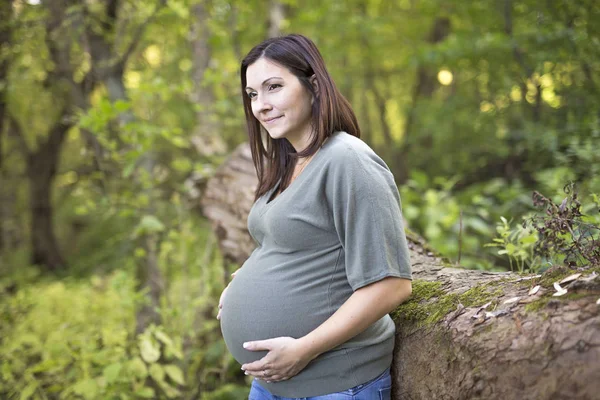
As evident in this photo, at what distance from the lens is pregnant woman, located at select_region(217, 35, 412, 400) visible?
57.2 inches

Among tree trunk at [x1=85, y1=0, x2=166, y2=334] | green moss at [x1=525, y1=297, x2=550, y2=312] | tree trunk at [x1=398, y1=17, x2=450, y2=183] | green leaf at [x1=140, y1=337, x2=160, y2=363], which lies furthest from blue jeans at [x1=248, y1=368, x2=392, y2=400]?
tree trunk at [x1=398, y1=17, x2=450, y2=183]

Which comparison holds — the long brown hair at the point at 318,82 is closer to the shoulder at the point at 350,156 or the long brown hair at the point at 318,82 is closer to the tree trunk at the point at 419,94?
the shoulder at the point at 350,156

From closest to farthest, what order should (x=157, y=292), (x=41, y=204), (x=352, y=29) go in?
1. (x=157, y=292)
2. (x=352, y=29)
3. (x=41, y=204)

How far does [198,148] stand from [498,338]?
363 cm

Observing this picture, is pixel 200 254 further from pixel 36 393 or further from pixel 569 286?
pixel 569 286

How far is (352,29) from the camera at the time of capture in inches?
339

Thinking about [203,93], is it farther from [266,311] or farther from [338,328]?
[338,328]

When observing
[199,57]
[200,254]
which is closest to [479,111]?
[199,57]

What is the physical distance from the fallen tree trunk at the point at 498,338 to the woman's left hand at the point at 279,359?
37 cm

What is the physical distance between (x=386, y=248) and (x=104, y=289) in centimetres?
673

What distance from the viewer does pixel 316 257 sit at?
62.5 inches

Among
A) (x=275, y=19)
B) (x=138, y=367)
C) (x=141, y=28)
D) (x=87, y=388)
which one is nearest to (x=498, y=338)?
(x=138, y=367)

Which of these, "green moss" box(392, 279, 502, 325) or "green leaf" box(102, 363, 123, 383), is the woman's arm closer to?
"green moss" box(392, 279, 502, 325)

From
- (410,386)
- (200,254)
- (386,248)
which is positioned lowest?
(200,254)
